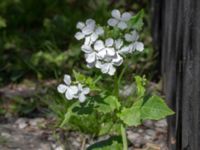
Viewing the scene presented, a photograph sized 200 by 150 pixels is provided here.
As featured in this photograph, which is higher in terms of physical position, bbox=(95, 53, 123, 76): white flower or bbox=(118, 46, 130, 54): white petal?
bbox=(118, 46, 130, 54): white petal

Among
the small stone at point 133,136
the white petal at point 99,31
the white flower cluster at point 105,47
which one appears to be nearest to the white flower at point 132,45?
the white flower cluster at point 105,47

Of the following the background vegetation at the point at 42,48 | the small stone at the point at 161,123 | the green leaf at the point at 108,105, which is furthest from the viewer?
the background vegetation at the point at 42,48

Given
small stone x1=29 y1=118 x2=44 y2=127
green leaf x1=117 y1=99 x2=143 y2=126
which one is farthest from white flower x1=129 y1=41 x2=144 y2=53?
small stone x1=29 y1=118 x2=44 y2=127

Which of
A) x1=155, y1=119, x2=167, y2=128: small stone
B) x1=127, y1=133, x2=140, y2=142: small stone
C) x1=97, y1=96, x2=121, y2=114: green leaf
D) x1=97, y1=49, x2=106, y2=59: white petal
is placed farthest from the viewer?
x1=155, y1=119, x2=167, y2=128: small stone

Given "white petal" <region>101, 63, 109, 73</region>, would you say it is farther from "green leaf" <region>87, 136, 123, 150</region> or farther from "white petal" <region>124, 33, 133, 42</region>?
"green leaf" <region>87, 136, 123, 150</region>

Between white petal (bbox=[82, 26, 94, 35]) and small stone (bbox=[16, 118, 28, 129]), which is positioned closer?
white petal (bbox=[82, 26, 94, 35])

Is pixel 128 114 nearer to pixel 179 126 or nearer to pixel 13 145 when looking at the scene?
pixel 179 126

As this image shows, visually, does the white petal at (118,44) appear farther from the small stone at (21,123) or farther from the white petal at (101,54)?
the small stone at (21,123)

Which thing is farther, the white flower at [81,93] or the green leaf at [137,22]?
the green leaf at [137,22]
